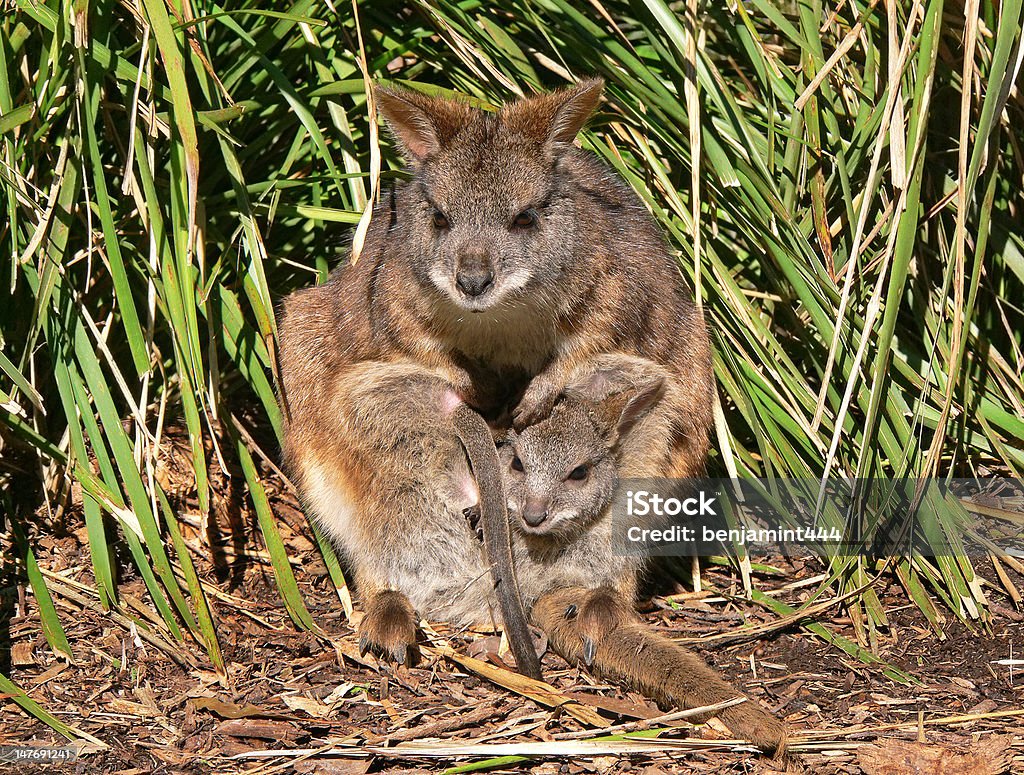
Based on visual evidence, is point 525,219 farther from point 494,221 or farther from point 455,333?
point 455,333

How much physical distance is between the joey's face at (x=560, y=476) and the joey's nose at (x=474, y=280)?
595 millimetres

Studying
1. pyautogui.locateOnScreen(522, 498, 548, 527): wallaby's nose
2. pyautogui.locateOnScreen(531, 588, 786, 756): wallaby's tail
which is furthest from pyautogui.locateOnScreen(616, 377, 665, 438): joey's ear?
pyautogui.locateOnScreen(531, 588, 786, 756): wallaby's tail

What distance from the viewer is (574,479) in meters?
3.71

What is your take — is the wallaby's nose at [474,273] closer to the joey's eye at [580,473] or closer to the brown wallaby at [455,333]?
the brown wallaby at [455,333]

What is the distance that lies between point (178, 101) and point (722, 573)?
2.51m

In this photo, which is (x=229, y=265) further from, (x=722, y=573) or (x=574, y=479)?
(x=722, y=573)

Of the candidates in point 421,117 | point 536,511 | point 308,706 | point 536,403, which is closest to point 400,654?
point 308,706

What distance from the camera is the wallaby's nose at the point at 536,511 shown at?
363 cm

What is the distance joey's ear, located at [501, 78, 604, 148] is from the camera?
3.56 metres

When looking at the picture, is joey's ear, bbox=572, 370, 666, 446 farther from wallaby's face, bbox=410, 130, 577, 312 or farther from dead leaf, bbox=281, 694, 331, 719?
dead leaf, bbox=281, 694, 331, 719

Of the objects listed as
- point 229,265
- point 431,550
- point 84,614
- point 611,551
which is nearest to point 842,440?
point 611,551

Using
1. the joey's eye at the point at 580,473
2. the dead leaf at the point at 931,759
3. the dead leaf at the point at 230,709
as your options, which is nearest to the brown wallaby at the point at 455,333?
the joey's eye at the point at 580,473

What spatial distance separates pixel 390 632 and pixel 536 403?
868mm

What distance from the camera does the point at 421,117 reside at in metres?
3.61
